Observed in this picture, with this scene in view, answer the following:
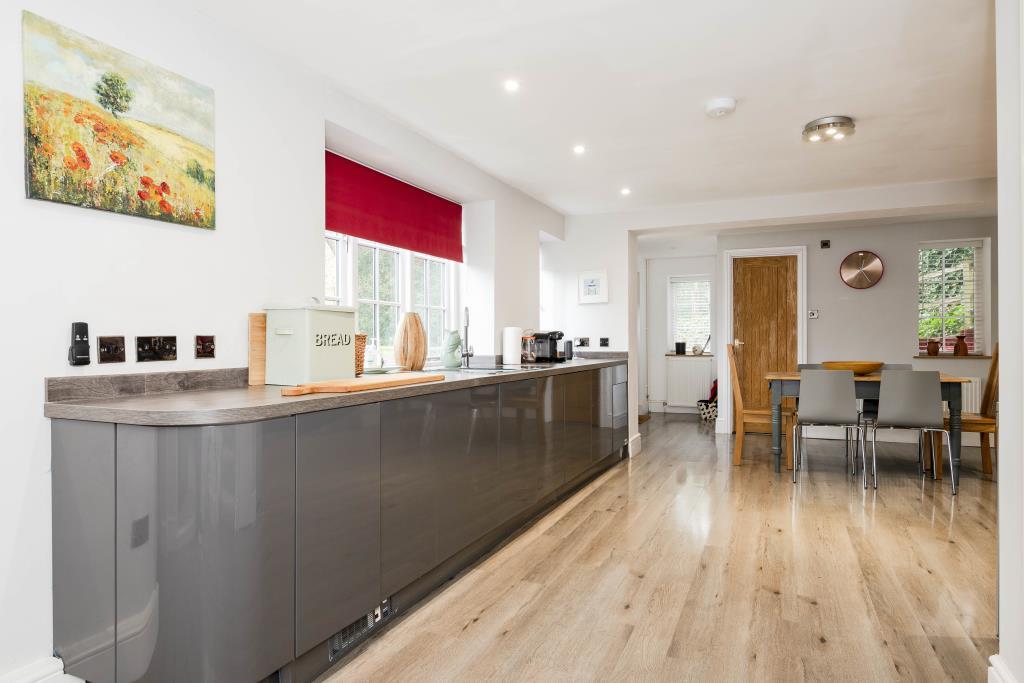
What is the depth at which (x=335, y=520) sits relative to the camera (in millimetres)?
1827

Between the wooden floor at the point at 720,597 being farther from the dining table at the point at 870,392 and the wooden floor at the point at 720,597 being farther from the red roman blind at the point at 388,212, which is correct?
the red roman blind at the point at 388,212

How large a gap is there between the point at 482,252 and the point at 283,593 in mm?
2981

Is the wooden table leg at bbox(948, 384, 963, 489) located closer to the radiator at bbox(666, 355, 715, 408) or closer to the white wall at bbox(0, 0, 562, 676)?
the radiator at bbox(666, 355, 715, 408)

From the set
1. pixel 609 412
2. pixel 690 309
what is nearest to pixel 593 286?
pixel 609 412

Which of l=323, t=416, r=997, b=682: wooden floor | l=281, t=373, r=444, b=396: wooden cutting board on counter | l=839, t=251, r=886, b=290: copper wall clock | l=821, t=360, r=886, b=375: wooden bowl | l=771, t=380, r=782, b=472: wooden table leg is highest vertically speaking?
l=839, t=251, r=886, b=290: copper wall clock

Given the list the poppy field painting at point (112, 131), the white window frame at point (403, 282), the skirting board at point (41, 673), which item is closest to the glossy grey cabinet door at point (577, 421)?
the white window frame at point (403, 282)

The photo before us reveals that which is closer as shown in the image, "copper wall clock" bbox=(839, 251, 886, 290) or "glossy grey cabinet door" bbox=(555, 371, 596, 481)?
"glossy grey cabinet door" bbox=(555, 371, 596, 481)

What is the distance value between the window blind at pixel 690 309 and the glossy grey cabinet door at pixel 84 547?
24.6 ft

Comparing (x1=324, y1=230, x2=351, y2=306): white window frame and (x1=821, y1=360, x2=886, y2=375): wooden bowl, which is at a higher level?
(x1=324, y1=230, x2=351, y2=306): white window frame

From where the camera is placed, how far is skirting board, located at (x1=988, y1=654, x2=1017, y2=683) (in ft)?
5.18

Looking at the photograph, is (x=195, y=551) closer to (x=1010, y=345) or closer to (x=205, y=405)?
(x=205, y=405)

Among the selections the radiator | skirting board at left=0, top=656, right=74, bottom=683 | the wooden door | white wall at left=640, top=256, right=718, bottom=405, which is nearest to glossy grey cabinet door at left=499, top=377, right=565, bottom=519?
skirting board at left=0, top=656, right=74, bottom=683

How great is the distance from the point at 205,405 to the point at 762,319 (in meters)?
6.33

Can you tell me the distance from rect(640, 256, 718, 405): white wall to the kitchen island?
651 cm
